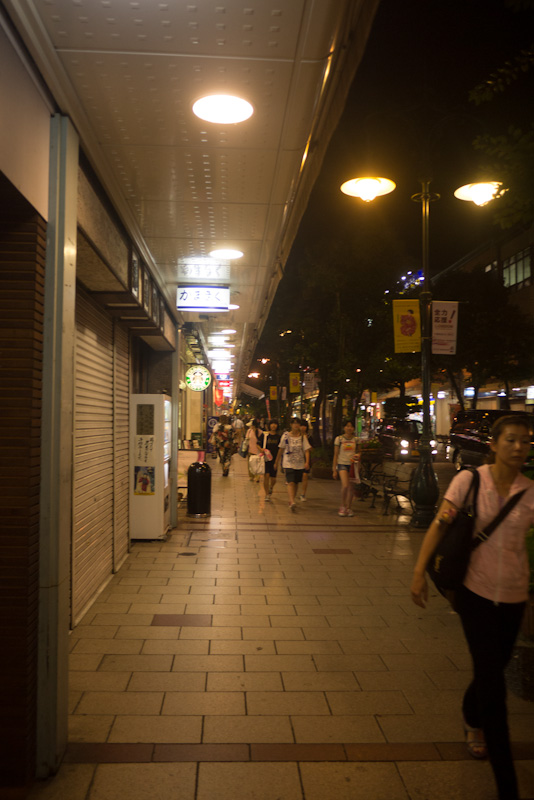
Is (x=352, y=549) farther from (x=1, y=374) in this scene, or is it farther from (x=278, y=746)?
(x=1, y=374)

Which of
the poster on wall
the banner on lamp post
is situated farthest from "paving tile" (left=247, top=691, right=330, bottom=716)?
the banner on lamp post

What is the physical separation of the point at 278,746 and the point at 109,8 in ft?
13.3

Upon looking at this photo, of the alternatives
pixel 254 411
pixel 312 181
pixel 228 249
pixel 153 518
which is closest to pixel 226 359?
pixel 153 518

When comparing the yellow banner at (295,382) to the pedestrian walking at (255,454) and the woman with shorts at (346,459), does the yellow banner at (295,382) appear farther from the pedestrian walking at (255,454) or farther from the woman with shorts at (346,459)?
the woman with shorts at (346,459)

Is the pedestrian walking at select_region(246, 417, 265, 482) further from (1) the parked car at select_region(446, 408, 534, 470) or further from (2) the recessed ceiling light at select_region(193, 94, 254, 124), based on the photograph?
(2) the recessed ceiling light at select_region(193, 94, 254, 124)

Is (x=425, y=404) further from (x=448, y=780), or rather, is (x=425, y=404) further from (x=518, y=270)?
(x=518, y=270)

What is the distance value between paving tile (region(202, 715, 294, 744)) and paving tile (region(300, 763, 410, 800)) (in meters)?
0.37

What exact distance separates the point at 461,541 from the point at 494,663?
2.04 feet

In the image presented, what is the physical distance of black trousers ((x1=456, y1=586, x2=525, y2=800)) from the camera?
3.07 m

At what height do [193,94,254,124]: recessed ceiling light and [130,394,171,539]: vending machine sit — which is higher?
[193,94,254,124]: recessed ceiling light

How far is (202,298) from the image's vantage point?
9367 millimetres

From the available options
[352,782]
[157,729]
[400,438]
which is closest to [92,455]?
[157,729]

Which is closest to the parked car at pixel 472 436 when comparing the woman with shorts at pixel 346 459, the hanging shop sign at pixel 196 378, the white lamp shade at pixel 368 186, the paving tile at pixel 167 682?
the hanging shop sign at pixel 196 378

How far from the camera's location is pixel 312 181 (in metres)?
5.03
